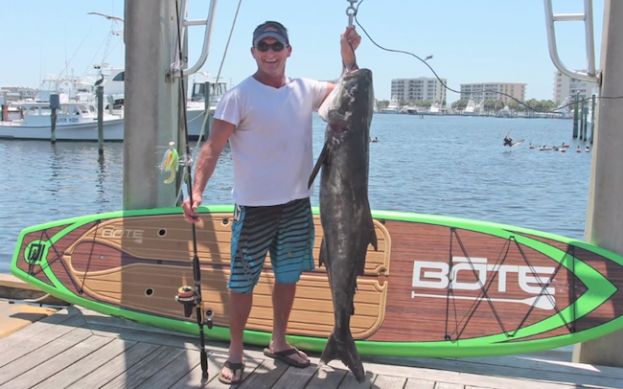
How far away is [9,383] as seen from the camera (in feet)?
11.5

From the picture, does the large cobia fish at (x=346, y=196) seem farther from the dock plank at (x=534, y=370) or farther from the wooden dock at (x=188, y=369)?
the dock plank at (x=534, y=370)

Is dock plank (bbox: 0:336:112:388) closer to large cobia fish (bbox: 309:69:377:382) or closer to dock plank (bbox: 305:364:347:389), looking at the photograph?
dock plank (bbox: 305:364:347:389)

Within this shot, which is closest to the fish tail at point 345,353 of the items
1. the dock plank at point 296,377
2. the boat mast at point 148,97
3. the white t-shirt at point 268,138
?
the dock plank at point 296,377

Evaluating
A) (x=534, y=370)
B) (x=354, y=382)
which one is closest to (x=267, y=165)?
(x=354, y=382)

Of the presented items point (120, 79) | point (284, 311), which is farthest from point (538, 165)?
point (284, 311)

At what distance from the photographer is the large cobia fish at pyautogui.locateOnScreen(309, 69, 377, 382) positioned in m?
3.22

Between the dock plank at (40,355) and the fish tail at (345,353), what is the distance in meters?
1.75

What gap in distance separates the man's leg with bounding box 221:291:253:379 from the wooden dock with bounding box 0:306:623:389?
135mm

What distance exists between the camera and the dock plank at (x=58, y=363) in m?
3.53

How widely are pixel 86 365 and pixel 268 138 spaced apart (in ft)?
5.82

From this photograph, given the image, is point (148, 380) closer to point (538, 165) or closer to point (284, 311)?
point (284, 311)

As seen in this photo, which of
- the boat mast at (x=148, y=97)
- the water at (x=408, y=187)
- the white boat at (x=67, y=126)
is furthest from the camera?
the white boat at (x=67, y=126)

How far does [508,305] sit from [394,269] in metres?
0.78

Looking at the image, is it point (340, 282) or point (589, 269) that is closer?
point (340, 282)
